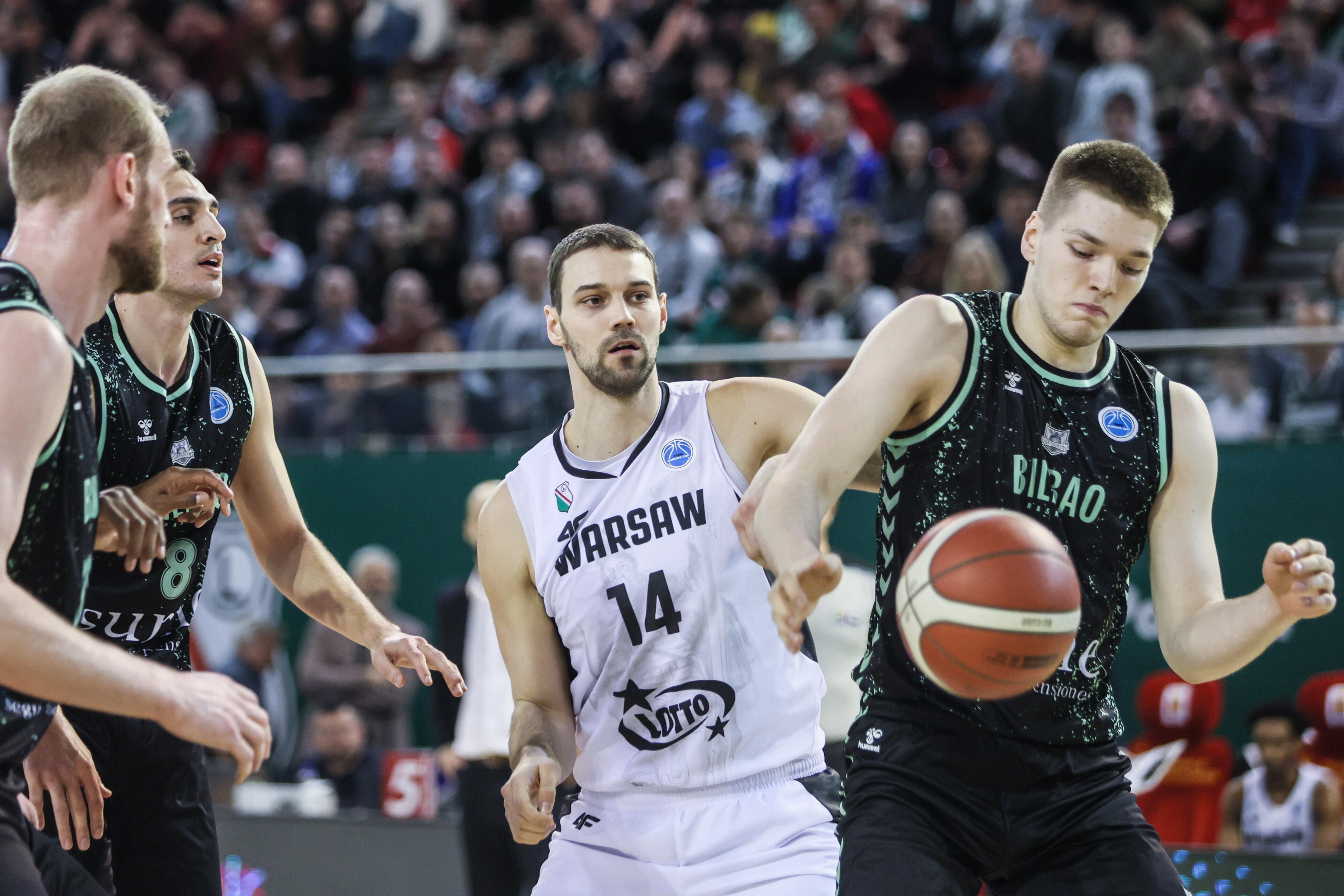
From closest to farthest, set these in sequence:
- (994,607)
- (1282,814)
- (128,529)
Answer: (994,607)
(128,529)
(1282,814)

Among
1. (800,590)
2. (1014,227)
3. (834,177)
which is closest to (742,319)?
(1014,227)

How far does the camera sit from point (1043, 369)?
13.8 feet

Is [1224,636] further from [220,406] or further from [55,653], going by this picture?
[220,406]

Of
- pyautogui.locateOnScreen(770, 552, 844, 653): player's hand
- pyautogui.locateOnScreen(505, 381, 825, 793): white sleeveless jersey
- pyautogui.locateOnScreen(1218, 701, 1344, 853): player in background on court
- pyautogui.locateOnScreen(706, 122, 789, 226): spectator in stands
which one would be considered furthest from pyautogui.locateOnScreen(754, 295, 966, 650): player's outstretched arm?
pyautogui.locateOnScreen(706, 122, 789, 226): spectator in stands

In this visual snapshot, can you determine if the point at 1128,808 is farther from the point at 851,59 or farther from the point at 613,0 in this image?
the point at 613,0

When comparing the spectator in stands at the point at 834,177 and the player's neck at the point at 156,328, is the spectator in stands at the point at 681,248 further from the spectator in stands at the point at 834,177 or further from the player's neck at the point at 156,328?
the player's neck at the point at 156,328

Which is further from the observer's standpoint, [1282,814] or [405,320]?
[405,320]

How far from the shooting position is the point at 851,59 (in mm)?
14180

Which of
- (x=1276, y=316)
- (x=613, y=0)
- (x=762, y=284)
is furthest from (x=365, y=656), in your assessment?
(x=613, y=0)

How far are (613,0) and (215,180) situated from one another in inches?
208

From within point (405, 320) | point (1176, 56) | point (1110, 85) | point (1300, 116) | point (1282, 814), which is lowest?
point (1282, 814)

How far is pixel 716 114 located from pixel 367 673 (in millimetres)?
6706

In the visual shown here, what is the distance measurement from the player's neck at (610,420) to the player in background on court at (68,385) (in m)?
1.67

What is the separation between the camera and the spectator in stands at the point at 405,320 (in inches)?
491
